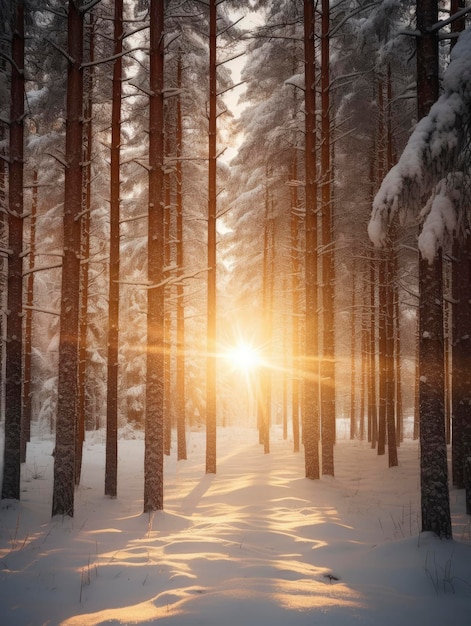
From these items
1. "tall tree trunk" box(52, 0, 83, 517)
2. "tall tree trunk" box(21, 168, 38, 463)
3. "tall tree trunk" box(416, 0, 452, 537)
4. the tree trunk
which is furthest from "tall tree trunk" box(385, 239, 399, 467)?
"tall tree trunk" box(21, 168, 38, 463)

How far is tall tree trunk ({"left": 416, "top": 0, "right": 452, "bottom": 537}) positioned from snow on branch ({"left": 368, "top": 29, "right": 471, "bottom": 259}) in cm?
68

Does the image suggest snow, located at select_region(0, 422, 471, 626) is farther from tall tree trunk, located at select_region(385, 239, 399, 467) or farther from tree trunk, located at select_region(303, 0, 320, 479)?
Answer: tall tree trunk, located at select_region(385, 239, 399, 467)

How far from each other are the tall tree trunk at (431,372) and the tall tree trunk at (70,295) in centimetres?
589

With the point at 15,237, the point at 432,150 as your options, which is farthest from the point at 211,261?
the point at 432,150

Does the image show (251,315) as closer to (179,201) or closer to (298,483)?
(179,201)

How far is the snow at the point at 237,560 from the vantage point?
3711 millimetres

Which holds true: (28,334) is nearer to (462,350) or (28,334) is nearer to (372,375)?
(372,375)

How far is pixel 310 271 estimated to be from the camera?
10.1m

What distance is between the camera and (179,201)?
14.0 m

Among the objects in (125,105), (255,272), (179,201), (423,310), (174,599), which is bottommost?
(174,599)

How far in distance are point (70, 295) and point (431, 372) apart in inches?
248

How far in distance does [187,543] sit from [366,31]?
13055mm

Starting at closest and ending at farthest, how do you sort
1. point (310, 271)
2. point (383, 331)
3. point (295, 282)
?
point (310, 271) < point (383, 331) < point (295, 282)

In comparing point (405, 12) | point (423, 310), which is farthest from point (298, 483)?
point (405, 12)
